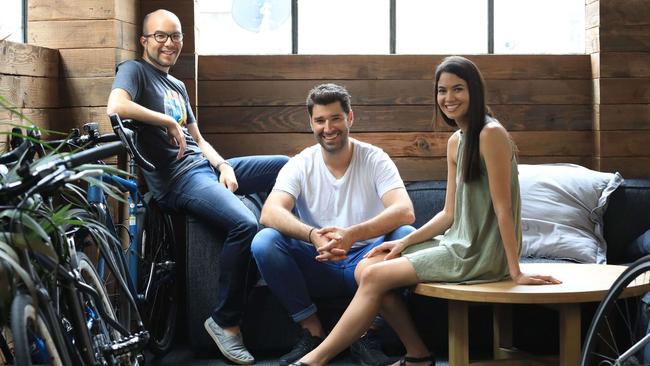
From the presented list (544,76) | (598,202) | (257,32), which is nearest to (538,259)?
(598,202)

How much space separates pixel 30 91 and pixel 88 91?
342 millimetres

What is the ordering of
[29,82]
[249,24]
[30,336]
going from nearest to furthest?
[30,336], [29,82], [249,24]

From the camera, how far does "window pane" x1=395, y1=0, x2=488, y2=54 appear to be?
16.2 ft

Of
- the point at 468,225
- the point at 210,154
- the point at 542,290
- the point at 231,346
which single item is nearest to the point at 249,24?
the point at 210,154

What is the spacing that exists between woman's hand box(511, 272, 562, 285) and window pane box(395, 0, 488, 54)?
2026 mm

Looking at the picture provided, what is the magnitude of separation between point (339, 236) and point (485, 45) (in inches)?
69.5

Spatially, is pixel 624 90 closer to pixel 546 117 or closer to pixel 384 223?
pixel 546 117

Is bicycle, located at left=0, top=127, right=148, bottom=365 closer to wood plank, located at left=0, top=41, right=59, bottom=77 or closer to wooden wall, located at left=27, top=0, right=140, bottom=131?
wood plank, located at left=0, top=41, right=59, bottom=77

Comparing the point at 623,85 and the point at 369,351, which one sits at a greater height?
the point at 623,85

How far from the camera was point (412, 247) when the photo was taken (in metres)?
3.50

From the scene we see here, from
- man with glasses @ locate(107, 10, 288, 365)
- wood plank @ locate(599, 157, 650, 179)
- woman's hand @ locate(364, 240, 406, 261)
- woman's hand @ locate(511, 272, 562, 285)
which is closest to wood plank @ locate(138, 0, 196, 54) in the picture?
man with glasses @ locate(107, 10, 288, 365)

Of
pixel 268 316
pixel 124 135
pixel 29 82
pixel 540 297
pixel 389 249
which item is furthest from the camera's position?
pixel 268 316

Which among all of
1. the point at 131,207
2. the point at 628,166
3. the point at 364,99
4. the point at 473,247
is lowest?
the point at 473,247

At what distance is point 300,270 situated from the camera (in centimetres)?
377
